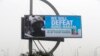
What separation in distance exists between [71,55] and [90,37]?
1.41 ft

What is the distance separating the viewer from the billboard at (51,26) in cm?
310

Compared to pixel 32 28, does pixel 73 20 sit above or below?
above

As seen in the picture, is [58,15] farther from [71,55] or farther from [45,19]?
[71,55]

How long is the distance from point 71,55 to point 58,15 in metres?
0.69

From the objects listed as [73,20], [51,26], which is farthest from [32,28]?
[73,20]

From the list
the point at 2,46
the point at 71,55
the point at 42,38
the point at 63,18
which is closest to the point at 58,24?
the point at 63,18

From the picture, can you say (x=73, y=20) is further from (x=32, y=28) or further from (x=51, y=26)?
(x=32, y=28)

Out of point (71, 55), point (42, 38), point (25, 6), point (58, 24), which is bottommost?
point (71, 55)

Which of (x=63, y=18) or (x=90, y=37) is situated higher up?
(x=63, y=18)

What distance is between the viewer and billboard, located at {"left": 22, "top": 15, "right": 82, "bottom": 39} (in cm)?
310

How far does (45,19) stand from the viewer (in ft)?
10.3

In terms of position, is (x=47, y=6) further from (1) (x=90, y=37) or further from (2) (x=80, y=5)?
(1) (x=90, y=37)

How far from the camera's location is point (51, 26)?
3.15 m

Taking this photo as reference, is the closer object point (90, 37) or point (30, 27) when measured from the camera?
point (30, 27)
